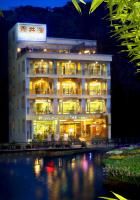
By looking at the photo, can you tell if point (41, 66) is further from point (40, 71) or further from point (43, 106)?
point (43, 106)

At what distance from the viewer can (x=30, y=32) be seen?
211 ft

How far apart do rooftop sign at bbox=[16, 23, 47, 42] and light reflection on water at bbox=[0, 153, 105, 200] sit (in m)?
26.1

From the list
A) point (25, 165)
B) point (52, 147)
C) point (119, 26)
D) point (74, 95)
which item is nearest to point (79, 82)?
point (74, 95)

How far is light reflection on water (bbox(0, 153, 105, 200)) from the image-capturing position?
76.2ft

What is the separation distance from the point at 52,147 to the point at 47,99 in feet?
40.9

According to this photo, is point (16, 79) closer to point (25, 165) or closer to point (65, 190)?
point (25, 165)

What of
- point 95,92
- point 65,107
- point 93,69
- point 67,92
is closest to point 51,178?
point 67,92

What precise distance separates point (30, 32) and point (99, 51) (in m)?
14.0

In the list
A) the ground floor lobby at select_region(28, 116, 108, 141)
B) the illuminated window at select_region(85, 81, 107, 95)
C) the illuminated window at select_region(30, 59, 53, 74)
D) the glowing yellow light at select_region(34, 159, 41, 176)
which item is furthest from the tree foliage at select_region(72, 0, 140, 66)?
the illuminated window at select_region(85, 81, 107, 95)

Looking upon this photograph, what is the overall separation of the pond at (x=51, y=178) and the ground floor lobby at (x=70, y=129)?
51.6 ft

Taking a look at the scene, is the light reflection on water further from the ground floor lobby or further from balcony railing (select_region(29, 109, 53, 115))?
balcony railing (select_region(29, 109, 53, 115))

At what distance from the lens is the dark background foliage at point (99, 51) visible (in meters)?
67.1

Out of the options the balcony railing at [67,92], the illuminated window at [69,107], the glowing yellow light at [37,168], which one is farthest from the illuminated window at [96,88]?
the glowing yellow light at [37,168]

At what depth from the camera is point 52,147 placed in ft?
156
